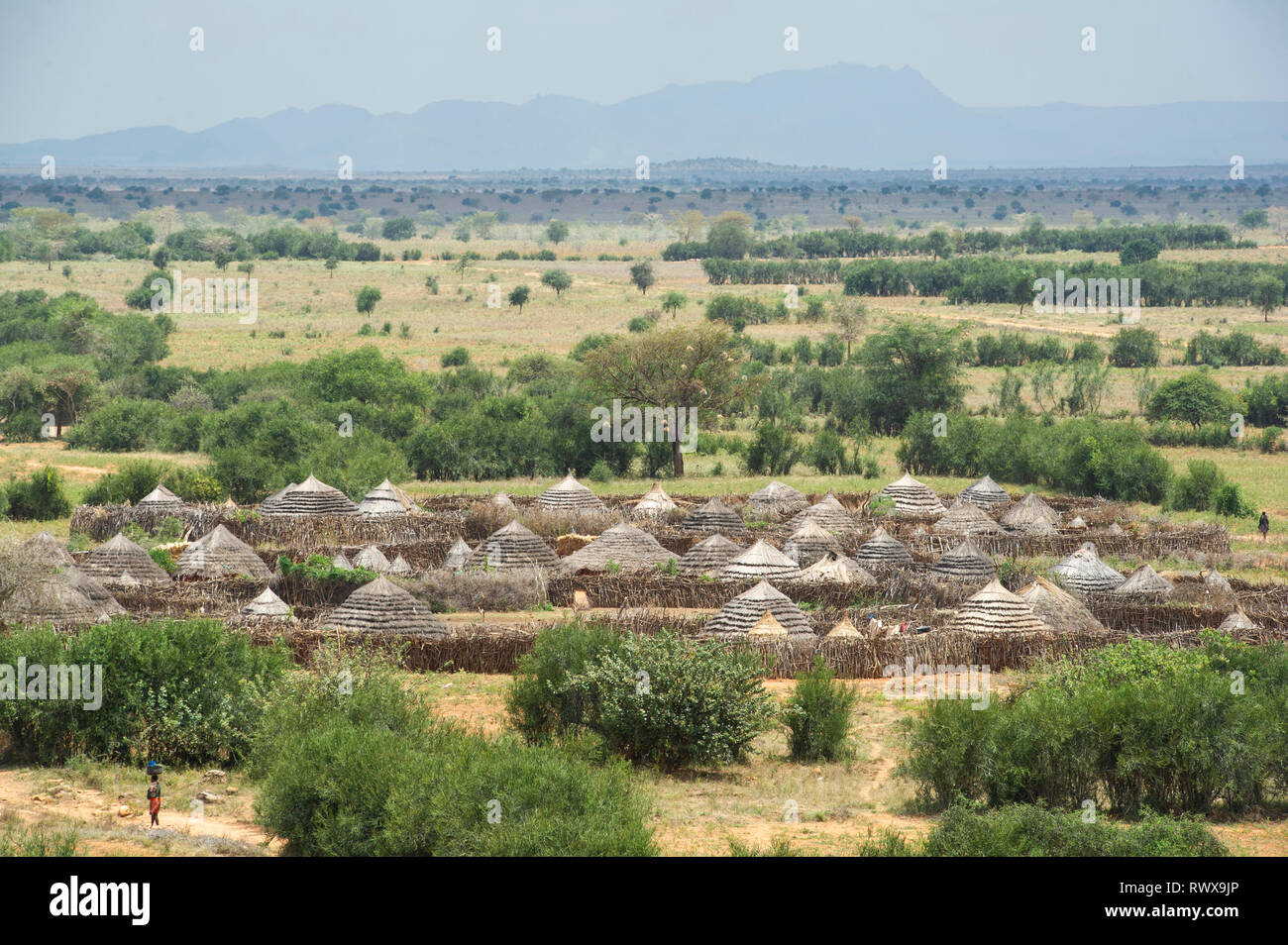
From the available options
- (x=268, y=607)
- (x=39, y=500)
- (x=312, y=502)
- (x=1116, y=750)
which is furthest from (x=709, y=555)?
(x=39, y=500)

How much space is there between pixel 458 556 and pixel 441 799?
15.5 metres

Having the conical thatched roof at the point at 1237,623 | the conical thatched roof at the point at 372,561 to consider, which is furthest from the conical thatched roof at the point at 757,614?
the conical thatched roof at the point at 372,561

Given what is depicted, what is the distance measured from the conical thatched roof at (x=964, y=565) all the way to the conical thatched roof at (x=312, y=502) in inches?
473

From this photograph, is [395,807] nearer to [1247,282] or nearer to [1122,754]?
[1122,754]

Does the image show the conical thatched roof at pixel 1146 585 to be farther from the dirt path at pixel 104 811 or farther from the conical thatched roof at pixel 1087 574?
the dirt path at pixel 104 811

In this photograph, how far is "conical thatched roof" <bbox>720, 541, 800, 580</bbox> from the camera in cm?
2653

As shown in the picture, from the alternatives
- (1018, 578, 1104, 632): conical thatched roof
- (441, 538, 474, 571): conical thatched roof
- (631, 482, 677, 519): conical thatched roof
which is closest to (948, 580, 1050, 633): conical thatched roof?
(1018, 578, 1104, 632): conical thatched roof

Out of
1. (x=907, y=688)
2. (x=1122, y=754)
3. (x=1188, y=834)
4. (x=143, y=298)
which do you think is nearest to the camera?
(x=1188, y=834)

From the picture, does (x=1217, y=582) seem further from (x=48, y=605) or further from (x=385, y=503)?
(x=48, y=605)

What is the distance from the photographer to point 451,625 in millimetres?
23938

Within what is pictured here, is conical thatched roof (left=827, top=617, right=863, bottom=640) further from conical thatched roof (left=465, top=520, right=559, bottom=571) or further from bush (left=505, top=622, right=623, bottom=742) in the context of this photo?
conical thatched roof (left=465, top=520, right=559, bottom=571)

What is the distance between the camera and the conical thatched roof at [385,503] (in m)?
31.8

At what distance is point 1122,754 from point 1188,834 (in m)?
2.11
